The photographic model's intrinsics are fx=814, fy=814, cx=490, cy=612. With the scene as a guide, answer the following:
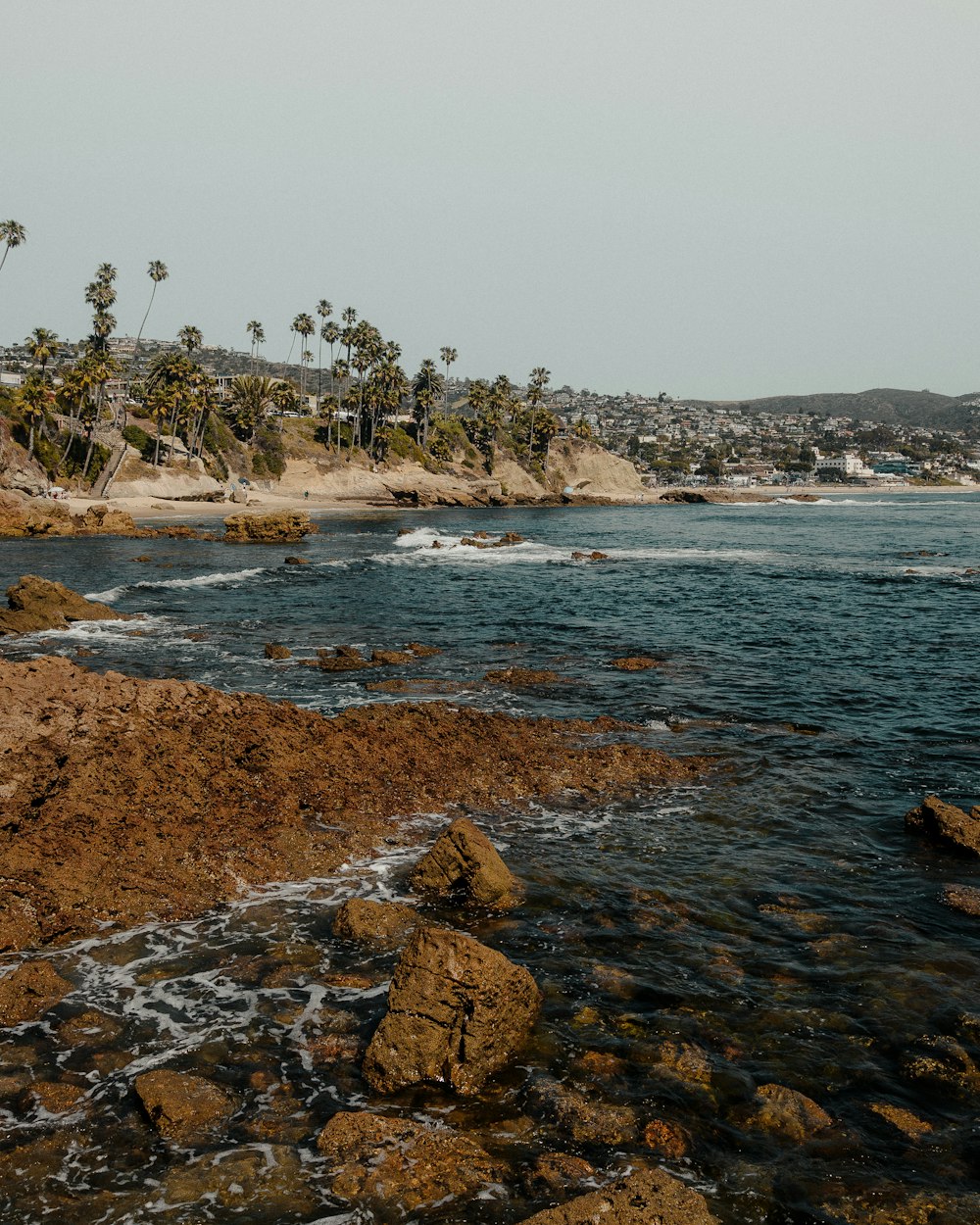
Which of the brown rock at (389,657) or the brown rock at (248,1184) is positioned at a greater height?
the brown rock at (389,657)

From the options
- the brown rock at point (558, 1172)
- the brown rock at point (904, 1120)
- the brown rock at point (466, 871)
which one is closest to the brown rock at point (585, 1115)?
the brown rock at point (558, 1172)

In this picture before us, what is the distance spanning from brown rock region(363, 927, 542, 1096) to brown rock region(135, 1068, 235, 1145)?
1259 mm

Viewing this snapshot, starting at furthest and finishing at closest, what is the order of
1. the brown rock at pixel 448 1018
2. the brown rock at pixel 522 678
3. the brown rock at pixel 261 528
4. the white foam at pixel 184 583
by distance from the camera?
the brown rock at pixel 261 528, the white foam at pixel 184 583, the brown rock at pixel 522 678, the brown rock at pixel 448 1018

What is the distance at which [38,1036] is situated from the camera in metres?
7.52

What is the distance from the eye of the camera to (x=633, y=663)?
24.3 metres

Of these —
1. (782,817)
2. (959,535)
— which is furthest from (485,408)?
(782,817)

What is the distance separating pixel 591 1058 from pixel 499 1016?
92cm

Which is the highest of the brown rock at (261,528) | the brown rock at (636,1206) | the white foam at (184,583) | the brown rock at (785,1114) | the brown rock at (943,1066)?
the brown rock at (261,528)

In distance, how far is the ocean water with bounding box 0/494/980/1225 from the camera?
6.35 meters

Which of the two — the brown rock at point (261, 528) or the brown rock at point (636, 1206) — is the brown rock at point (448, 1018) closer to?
the brown rock at point (636, 1206)

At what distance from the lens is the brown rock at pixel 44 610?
27.3 metres

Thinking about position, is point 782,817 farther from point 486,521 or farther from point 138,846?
point 486,521

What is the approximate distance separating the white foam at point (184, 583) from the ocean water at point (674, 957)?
1125 centimetres

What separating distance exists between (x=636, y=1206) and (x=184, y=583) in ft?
133
